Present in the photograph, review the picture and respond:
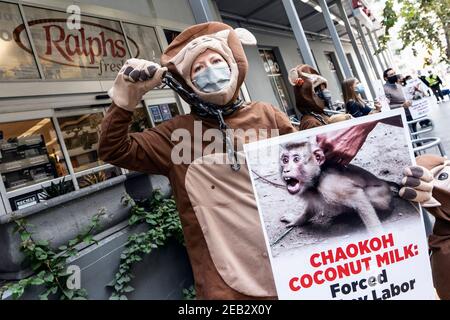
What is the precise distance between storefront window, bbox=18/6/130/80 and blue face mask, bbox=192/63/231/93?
3916 millimetres

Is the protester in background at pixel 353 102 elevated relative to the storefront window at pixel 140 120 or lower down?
lower down

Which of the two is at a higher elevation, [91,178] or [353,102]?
[91,178]

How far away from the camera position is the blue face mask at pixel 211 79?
1.57 m

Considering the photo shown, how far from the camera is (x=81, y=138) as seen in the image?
17.3 ft

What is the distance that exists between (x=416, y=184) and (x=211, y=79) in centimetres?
94

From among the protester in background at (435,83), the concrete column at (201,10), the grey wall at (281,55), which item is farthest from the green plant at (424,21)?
the concrete column at (201,10)

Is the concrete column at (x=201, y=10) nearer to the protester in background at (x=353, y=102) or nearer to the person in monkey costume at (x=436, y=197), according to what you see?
the person in monkey costume at (x=436, y=197)

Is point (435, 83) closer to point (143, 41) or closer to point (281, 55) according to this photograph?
A: point (281, 55)

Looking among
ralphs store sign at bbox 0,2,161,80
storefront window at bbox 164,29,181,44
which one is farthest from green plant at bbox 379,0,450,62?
ralphs store sign at bbox 0,2,161,80

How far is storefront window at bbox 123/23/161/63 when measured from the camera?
19.9 feet


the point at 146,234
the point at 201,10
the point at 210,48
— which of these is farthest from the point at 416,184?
the point at 201,10

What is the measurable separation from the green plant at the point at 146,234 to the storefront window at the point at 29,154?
2545 mm

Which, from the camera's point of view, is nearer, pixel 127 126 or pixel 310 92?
pixel 127 126
